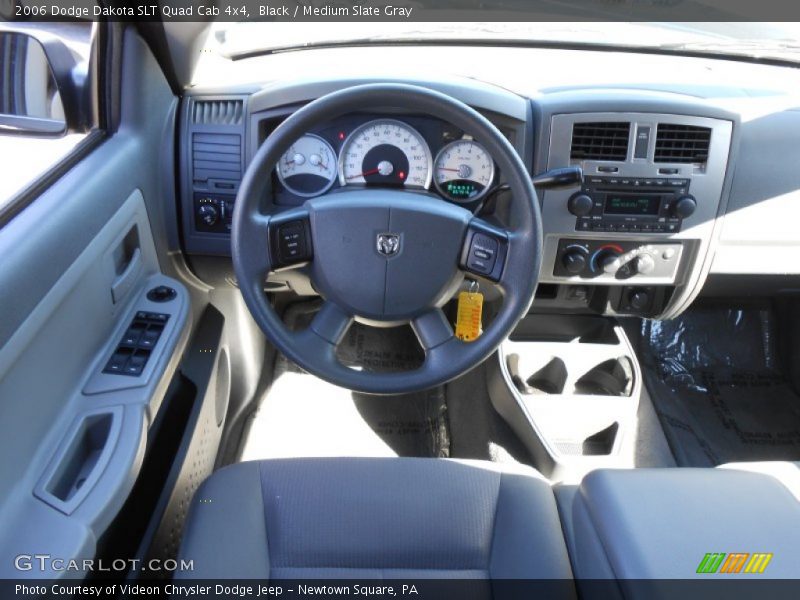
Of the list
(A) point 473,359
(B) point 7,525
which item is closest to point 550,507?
(A) point 473,359

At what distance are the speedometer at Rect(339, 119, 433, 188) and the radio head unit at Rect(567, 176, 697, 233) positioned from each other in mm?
471

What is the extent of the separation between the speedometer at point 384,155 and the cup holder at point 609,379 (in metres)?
1.12

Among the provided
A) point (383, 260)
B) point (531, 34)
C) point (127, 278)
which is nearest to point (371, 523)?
point (383, 260)

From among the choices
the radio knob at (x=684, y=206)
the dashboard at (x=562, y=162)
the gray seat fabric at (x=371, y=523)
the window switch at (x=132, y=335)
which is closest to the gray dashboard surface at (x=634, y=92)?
the dashboard at (x=562, y=162)

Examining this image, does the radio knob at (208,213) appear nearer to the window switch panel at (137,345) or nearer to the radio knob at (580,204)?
the window switch panel at (137,345)

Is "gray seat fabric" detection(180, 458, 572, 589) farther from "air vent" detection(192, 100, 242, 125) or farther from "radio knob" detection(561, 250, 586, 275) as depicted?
"air vent" detection(192, 100, 242, 125)

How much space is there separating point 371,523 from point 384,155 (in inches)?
31.3

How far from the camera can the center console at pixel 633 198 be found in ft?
5.86

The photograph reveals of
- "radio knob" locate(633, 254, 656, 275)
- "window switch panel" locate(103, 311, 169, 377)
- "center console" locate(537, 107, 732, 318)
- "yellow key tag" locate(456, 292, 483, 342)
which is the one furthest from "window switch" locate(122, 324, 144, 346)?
"radio knob" locate(633, 254, 656, 275)

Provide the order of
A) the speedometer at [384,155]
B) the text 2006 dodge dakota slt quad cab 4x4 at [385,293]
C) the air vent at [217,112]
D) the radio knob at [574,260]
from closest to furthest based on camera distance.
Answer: the text 2006 dodge dakota slt quad cab 4x4 at [385,293], the speedometer at [384,155], the air vent at [217,112], the radio knob at [574,260]

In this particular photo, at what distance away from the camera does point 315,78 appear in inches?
67.8

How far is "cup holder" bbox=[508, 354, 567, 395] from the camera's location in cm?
235

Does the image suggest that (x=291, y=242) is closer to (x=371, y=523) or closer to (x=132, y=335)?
(x=132, y=335)

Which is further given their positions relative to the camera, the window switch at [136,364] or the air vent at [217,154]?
the air vent at [217,154]
